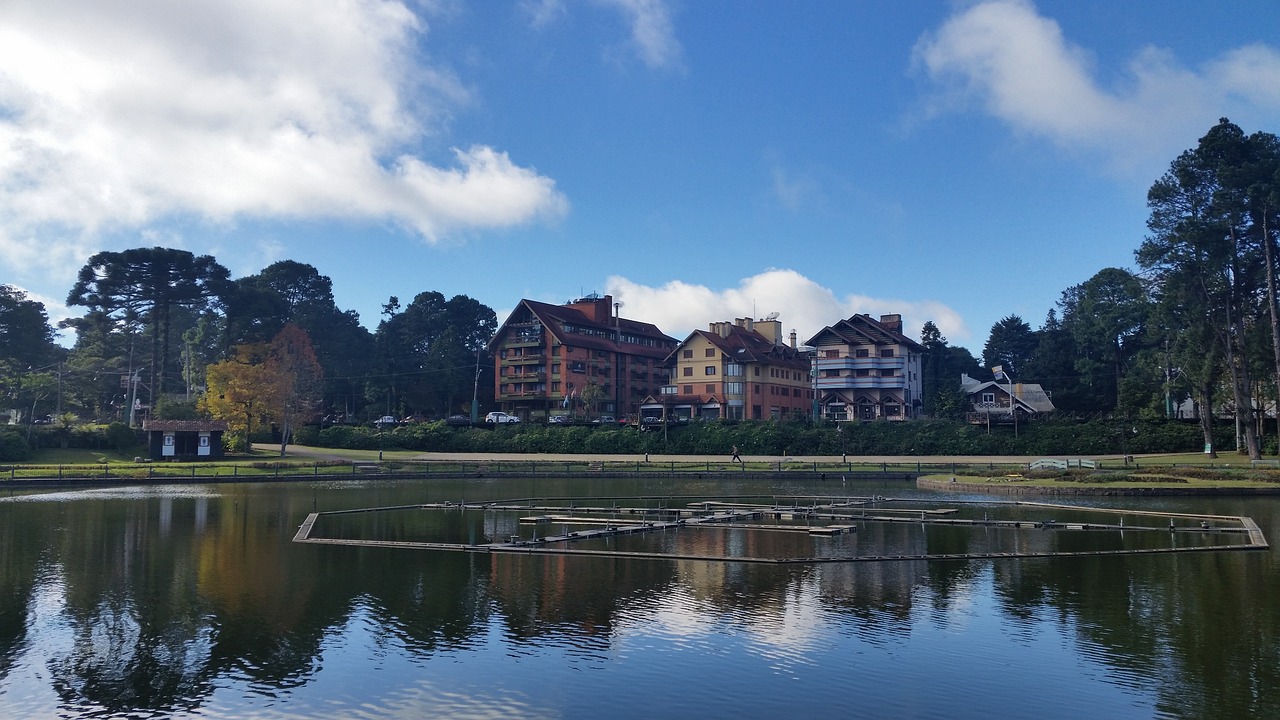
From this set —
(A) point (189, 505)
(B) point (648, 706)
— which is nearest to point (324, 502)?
(A) point (189, 505)

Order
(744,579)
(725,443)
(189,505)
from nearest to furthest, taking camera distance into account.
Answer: (744,579), (189,505), (725,443)

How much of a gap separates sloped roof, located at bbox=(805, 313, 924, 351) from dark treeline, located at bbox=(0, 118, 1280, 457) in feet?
29.1

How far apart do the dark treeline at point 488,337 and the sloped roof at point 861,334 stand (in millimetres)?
8855

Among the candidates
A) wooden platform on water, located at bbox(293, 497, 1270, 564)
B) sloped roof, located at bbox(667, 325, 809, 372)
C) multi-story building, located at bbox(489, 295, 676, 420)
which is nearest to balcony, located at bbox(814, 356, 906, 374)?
sloped roof, located at bbox(667, 325, 809, 372)

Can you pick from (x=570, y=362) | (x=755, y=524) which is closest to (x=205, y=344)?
(x=570, y=362)

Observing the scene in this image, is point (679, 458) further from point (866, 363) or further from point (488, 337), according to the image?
point (488, 337)

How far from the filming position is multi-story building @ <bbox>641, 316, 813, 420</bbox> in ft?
347

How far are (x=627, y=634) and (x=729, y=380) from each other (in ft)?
282

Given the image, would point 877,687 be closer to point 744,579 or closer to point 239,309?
point 744,579

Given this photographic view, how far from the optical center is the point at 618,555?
103 ft

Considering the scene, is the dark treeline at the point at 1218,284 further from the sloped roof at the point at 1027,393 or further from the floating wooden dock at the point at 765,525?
the floating wooden dock at the point at 765,525

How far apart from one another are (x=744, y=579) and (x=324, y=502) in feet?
108

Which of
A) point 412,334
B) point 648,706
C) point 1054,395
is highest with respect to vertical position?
point 412,334

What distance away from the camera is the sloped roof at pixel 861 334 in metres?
104
